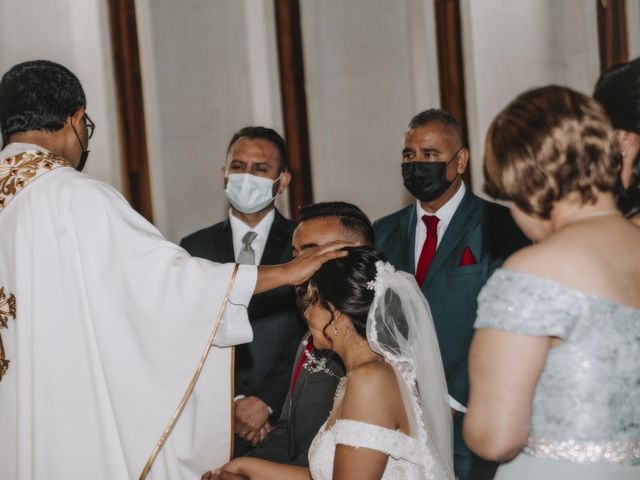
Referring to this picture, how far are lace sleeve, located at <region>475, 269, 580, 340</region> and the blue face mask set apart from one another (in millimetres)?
2193

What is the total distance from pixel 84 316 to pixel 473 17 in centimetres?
324

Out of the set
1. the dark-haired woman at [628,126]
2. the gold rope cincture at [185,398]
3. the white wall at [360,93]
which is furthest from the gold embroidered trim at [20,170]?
the white wall at [360,93]

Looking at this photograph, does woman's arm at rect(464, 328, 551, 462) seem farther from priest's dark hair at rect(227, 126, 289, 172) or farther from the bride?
priest's dark hair at rect(227, 126, 289, 172)

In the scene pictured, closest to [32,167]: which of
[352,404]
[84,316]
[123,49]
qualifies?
[84,316]

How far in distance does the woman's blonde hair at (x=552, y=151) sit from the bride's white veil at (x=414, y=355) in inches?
25.1

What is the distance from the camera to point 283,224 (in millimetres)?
3865

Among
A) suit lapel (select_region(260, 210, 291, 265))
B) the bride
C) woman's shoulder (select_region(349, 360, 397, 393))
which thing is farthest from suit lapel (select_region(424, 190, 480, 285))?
woman's shoulder (select_region(349, 360, 397, 393))

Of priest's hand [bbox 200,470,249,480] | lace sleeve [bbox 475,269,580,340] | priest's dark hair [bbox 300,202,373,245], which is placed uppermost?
priest's dark hair [bbox 300,202,373,245]

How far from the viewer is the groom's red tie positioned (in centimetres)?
353

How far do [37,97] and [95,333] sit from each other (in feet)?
2.56

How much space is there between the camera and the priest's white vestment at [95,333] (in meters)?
2.56

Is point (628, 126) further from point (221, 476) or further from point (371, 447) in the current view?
point (221, 476)

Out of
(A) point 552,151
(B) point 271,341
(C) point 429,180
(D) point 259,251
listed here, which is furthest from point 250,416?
(A) point 552,151

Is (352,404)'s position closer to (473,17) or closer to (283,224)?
(283,224)
